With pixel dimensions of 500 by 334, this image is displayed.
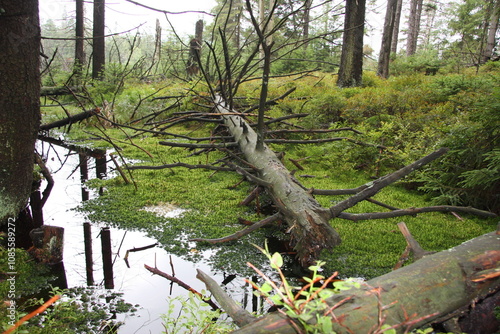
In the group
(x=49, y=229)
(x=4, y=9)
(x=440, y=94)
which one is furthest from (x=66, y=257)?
(x=440, y=94)

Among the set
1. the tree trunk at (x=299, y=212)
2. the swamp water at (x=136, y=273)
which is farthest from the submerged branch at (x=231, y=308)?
the tree trunk at (x=299, y=212)

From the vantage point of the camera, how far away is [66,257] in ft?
10.4

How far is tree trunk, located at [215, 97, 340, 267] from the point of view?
2695mm

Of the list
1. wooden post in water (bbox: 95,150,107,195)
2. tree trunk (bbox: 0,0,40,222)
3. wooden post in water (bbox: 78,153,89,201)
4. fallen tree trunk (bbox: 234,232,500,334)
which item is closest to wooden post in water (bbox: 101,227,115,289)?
tree trunk (bbox: 0,0,40,222)

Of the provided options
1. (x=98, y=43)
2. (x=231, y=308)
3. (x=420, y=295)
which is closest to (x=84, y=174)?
(x=231, y=308)

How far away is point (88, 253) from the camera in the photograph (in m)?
3.25

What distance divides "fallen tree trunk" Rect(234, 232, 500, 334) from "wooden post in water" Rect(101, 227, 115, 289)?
1971mm

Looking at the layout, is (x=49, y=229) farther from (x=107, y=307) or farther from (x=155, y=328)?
(x=155, y=328)

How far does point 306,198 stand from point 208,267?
44.2 inches

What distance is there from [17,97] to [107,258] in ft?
5.34

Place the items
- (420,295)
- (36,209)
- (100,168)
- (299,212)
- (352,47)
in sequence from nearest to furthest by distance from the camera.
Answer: (420,295)
(299,212)
(36,209)
(100,168)
(352,47)

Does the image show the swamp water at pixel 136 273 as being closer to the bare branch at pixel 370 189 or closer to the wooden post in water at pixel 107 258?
the wooden post in water at pixel 107 258

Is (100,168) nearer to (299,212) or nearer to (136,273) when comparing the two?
(136,273)

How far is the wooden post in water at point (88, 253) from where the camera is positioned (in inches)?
112
